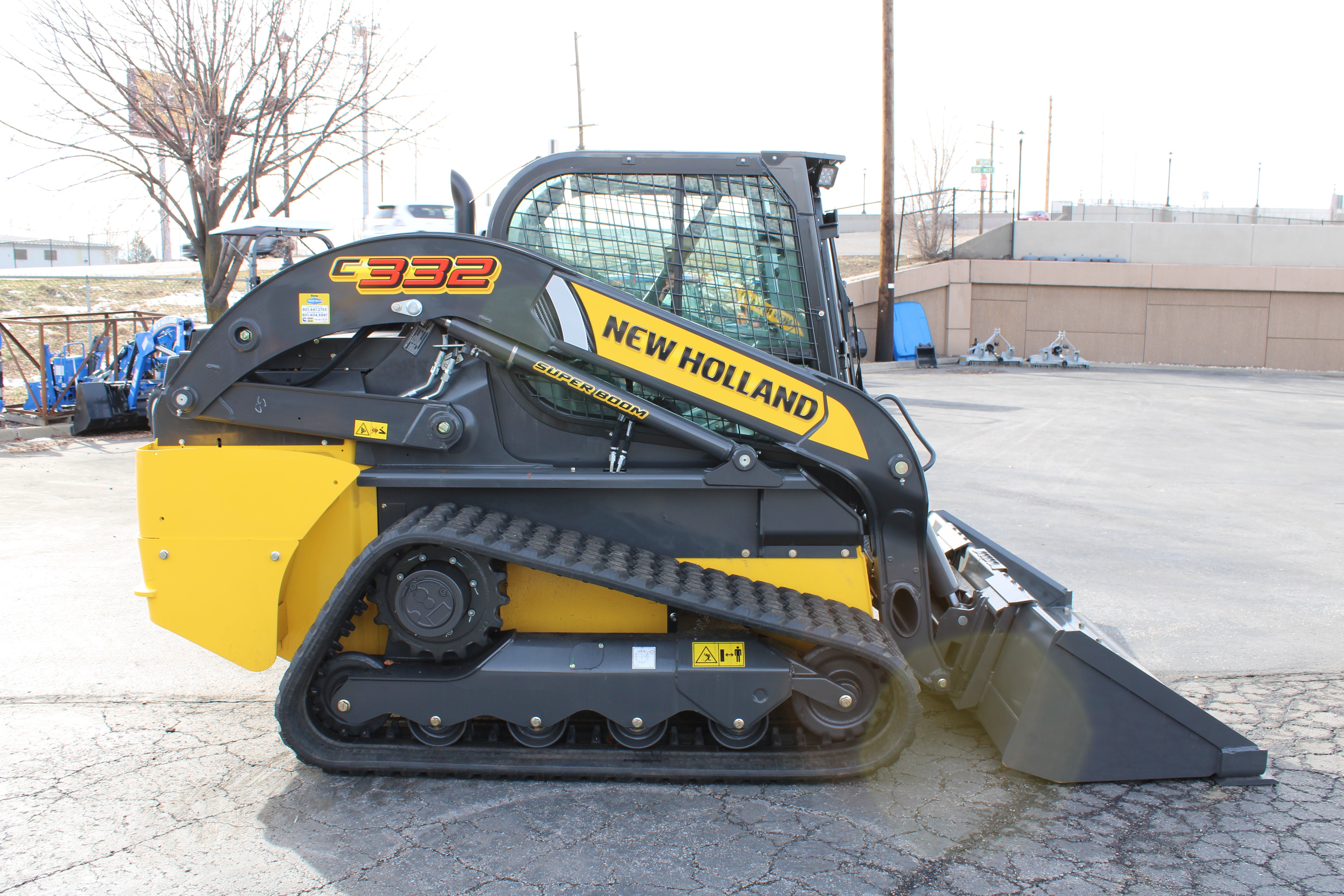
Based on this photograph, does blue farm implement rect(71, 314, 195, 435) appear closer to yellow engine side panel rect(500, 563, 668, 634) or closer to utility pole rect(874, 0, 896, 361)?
yellow engine side panel rect(500, 563, 668, 634)

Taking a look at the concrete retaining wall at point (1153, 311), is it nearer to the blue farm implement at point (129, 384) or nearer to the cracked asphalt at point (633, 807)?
the blue farm implement at point (129, 384)

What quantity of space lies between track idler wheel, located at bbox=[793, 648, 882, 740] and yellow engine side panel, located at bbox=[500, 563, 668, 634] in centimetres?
60

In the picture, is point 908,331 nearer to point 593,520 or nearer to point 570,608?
point 593,520

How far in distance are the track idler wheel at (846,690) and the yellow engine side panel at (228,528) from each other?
1.87 metres

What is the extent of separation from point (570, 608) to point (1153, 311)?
24.2m

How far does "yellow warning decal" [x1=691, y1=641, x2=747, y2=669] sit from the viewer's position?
11.0 ft

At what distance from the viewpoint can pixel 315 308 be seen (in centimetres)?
353

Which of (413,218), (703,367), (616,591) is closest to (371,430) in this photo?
(616,591)

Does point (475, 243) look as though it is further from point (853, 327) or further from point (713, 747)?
point (713, 747)

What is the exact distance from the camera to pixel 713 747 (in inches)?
137

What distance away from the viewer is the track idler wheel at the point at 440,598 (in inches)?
133

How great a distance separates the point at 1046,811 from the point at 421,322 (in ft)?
9.42

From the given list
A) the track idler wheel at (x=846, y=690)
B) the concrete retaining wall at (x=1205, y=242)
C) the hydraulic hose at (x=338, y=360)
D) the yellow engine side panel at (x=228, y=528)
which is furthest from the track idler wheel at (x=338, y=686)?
the concrete retaining wall at (x=1205, y=242)

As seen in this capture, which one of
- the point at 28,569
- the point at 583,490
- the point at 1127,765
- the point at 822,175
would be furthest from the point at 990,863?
the point at 28,569
